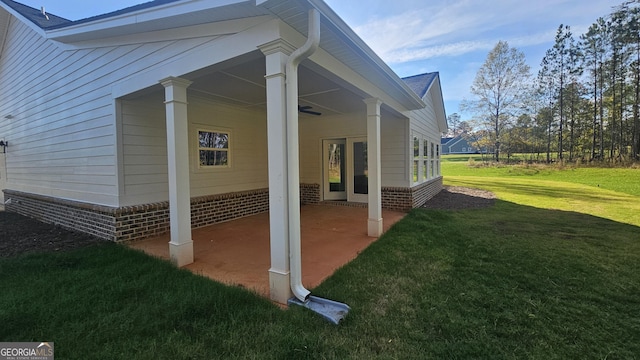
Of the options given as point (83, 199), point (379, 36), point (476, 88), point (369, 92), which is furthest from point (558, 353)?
point (476, 88)

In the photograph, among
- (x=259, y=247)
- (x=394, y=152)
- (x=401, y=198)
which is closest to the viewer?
(x=259, y=247)

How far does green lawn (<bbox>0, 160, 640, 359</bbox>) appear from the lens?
2.08 metres

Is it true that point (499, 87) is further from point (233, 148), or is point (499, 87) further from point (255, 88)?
point (255, 88)

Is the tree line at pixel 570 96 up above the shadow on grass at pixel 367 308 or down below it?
above

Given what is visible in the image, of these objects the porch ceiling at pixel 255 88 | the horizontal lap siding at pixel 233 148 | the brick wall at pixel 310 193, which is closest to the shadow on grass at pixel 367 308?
the horizontal lap siding at pixel 233 148

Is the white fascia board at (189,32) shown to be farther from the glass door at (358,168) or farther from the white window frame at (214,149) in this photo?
the glass door at (358,168)

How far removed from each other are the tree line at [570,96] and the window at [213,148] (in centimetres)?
2662

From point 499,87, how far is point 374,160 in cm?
2630

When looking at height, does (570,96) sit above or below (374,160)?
above

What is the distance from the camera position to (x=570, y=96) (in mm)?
24219

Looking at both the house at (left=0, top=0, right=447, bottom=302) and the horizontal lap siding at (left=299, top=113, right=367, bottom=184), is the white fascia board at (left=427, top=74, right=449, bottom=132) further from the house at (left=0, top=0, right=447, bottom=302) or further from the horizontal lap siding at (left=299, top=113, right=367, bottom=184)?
the horizontal lap siding at (left=299, top=113, right=367, bottom=184)

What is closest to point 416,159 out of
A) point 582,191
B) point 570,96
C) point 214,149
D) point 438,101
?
point 438,101

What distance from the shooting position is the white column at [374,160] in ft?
16.7

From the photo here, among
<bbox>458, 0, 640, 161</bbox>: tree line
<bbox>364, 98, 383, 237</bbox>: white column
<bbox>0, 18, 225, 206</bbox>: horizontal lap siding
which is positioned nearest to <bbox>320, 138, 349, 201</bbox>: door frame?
<bbox>364, 98, 383, 237</bbox>: white column
